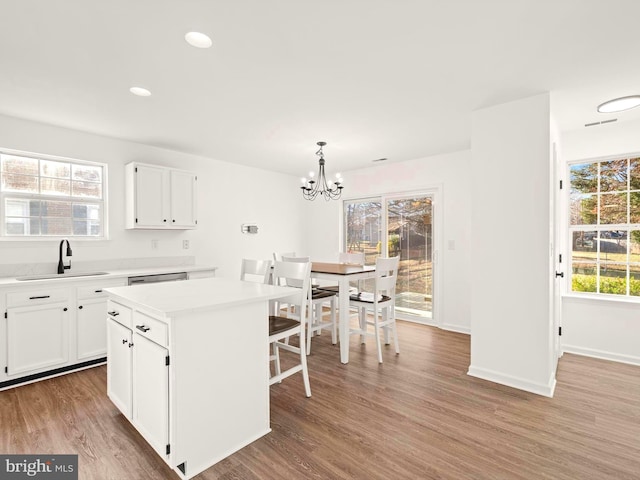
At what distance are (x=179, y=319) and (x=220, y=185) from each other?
3.57 metres

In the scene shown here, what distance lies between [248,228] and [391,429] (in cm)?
376

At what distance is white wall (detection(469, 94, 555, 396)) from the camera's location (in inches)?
104

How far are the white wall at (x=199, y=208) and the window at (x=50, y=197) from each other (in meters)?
0.13

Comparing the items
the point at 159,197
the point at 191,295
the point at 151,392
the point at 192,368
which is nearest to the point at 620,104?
the point at 191,295

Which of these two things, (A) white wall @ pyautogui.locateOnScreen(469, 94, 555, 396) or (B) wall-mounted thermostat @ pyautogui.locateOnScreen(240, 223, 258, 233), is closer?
(A) white wall @ pyautogui.locateOnScreen(469, 94, 555, 396)

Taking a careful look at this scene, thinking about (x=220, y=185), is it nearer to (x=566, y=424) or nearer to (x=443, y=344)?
(x=443, y=344)

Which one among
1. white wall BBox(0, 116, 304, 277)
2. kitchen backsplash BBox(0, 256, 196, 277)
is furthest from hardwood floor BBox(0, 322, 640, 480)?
white wall BBox(0, 116, 304, 277)

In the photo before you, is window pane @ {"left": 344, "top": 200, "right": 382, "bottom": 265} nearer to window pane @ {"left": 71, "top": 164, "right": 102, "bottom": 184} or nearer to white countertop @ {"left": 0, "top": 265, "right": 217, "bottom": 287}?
white countertop @ {"left": 0, "top": 265, "right": 217, "bottom": 287}

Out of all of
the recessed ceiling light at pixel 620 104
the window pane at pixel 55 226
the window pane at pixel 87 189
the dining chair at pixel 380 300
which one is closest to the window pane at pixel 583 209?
the recessed ceiling light at pixel 620 104

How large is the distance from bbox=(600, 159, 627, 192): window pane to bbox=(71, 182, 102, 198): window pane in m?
5.66

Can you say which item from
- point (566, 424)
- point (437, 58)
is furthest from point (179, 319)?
point (566, 424)

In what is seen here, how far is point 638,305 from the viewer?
126 inches

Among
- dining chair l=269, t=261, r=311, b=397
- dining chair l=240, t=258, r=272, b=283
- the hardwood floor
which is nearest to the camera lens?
the hardwood floor

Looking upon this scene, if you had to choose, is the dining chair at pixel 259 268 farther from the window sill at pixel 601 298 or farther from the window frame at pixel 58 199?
the window sill at pixel 601 298
